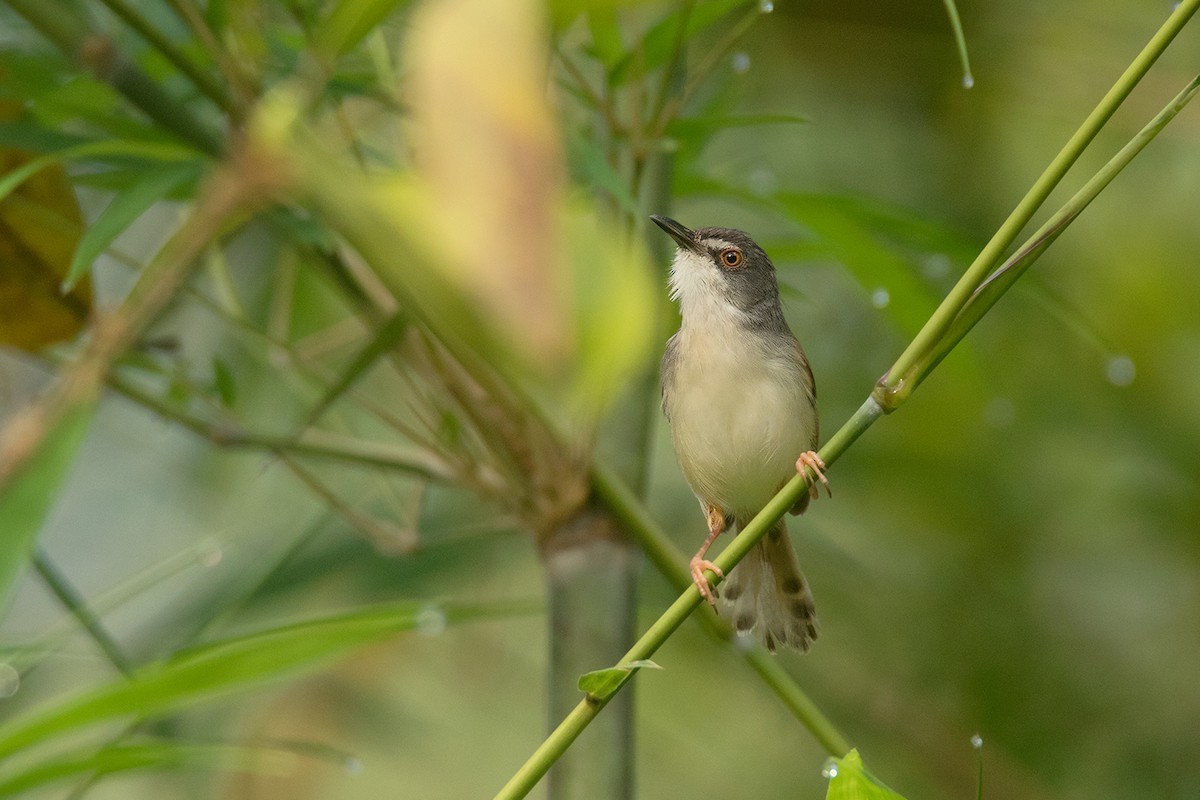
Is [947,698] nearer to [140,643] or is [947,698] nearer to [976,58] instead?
[976,58]

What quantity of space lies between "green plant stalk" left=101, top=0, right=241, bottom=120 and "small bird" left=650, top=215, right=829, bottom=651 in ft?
3.97

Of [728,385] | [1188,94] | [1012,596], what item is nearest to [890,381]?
[1188,94]

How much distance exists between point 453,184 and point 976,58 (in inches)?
132

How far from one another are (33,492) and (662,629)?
55cm

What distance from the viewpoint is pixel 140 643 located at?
326cm

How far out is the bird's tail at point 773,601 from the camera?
242cm

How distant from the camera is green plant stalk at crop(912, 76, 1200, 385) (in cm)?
112

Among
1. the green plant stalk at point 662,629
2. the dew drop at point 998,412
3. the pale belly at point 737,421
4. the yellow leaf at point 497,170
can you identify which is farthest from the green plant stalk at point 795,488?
the dew drop at point 998,412

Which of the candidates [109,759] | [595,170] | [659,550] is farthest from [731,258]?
[109,759]

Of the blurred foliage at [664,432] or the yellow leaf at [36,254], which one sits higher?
the blurred foliage at [664,432]

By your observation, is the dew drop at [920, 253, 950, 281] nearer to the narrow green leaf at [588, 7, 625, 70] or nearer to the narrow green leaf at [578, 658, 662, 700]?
the narrow green leaf at [588, 7, 625, 70]

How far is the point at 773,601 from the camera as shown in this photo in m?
2.49

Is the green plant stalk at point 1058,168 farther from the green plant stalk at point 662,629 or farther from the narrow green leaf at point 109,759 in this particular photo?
the narrow green leaf at point 109,759

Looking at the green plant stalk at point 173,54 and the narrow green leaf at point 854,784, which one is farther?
the green plant stalk at point 173,54
